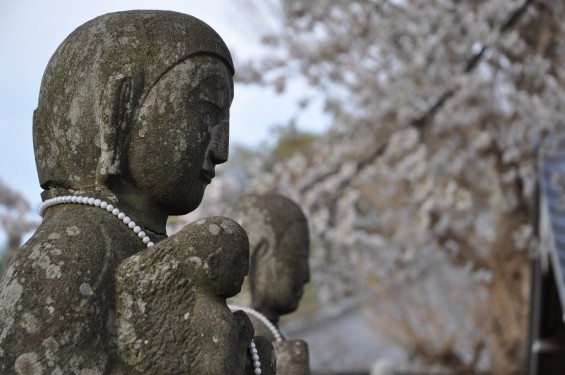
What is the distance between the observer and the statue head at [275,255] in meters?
3.43

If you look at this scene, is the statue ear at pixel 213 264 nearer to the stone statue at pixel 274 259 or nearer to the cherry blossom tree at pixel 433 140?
the stone statue at pixel 274 259

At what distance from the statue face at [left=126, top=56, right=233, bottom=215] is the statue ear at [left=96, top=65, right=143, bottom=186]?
3cm

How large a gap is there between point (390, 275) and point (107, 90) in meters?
9.96

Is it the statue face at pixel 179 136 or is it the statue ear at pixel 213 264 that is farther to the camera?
the statue face at pixel 179 136

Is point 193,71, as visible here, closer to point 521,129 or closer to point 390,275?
point 521,129

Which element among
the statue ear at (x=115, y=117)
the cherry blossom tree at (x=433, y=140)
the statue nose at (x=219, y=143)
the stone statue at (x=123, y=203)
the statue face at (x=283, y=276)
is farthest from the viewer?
the cherry blossom tree at (x=433, y=140)

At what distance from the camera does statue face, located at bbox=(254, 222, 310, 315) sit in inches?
135

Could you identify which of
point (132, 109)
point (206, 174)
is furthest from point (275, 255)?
point (132, 109)

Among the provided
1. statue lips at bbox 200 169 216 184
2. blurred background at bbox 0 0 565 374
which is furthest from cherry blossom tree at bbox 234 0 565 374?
statue lips at bbox 200 169 216 184

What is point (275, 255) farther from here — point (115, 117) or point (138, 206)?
point (115, 117)

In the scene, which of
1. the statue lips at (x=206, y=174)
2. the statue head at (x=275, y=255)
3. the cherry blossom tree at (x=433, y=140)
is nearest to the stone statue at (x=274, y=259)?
the statue head at (x=275, y=255)

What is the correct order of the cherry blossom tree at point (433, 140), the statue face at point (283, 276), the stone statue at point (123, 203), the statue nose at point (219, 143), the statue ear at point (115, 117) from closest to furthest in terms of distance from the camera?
1. the stone statue at point (123, 203)
2. the statue ear at point (115, 117)
3. the statue nose at point (219, 143)
4. the statue face at point (283, 276)
5. the cherry blossom tree at point (433, 140)

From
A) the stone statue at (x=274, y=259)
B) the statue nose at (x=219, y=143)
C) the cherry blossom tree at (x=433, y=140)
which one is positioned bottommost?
the stone statue at (x=274, y=259)

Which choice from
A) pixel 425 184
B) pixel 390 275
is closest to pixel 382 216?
pixel 390 275
